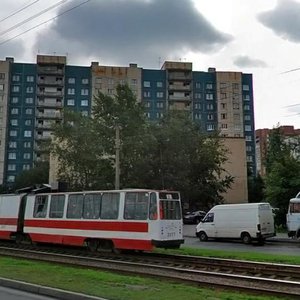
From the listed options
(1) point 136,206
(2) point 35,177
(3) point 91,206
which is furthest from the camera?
(2) point 35,177

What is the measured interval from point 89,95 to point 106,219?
286 feet

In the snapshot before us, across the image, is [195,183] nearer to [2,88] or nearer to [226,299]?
[226,299]

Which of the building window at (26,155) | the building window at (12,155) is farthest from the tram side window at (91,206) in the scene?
the building window at (12,155)

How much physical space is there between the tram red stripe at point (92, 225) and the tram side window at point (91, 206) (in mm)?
309

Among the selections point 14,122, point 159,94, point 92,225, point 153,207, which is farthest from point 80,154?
point 159,94

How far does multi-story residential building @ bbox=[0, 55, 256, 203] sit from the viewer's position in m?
103

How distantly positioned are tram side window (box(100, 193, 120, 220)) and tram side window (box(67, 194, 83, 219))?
1.49 m

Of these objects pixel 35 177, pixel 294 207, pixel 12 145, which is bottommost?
pixel 294 207

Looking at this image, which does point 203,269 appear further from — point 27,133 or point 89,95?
point 89,95

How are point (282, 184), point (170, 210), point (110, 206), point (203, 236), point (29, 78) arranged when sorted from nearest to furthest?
1. point (170, 210)
2. point (110, 206)
3. point (203, 236)
4. point (282, 184)
5. point (29, 78)

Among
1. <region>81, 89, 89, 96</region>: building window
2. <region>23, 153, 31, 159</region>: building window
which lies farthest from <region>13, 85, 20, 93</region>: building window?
<region>23, 153, 31, 159</region>: building window

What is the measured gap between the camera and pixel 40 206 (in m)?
24.6

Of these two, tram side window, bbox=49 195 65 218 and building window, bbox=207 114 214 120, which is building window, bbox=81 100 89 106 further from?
tram side window, bbox=49 195 65 218

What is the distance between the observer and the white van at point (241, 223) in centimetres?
2870
